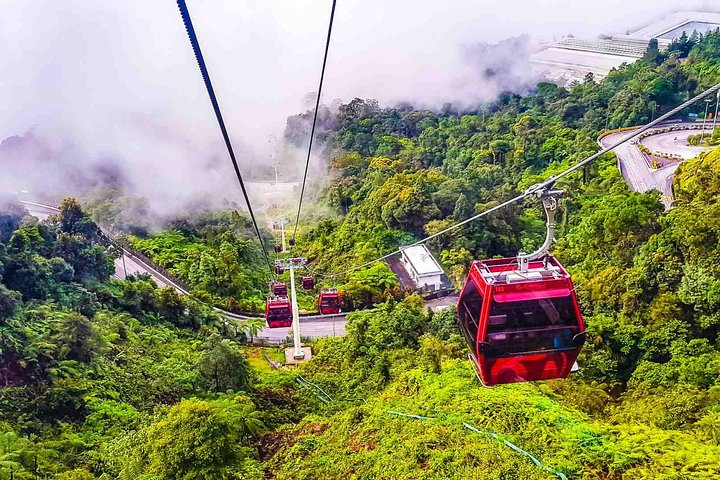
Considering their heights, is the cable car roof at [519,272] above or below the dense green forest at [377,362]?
above

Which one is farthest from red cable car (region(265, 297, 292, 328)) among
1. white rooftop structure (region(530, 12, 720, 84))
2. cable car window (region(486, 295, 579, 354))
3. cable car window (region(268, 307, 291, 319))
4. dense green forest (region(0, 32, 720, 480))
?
white rooftop structure (region(530, 12, 720, 84))

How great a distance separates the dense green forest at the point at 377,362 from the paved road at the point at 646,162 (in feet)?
2.89

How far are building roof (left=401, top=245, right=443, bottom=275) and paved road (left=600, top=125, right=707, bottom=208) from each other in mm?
7217

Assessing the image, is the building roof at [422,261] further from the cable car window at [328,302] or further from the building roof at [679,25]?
the building roof at [679,25]

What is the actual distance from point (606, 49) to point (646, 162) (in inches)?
879

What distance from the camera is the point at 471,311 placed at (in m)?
5.91

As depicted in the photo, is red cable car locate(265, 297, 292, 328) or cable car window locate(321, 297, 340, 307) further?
cable car window locate(321, 297, 340, 307)

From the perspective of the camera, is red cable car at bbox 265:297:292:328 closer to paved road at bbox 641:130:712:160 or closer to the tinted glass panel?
the tinted glass panel

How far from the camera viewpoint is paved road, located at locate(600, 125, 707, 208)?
20780mm

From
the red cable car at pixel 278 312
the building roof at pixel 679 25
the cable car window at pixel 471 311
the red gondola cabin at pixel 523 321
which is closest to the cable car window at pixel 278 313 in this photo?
the red cable car at pixel 278 312

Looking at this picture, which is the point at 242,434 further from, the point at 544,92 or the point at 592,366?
the point at 544,92

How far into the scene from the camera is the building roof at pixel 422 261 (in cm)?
2044

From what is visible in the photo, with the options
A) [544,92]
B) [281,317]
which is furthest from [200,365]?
[544,92]

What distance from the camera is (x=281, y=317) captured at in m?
14.1
